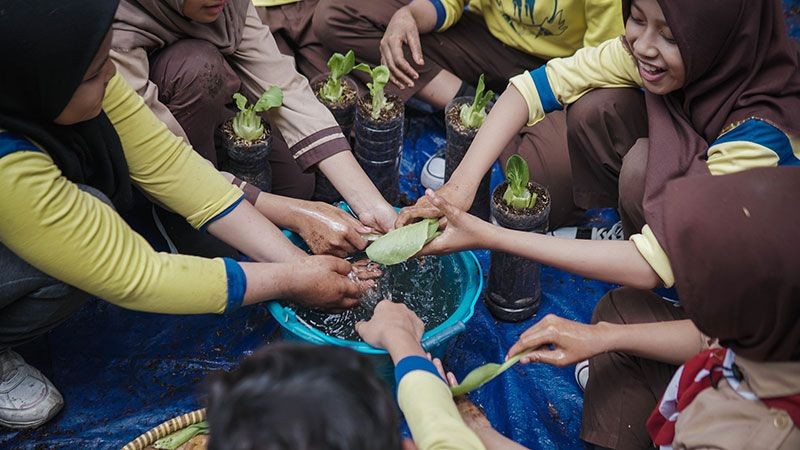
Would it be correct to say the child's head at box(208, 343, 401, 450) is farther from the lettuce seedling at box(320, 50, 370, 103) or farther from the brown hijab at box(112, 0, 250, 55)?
the lettuce seedling at box(320, 50, 370, 103)

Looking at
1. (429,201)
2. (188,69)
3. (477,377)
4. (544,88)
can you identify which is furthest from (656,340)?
(188,69)

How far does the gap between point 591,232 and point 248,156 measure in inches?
45.2

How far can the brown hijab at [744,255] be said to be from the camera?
128 centimetres

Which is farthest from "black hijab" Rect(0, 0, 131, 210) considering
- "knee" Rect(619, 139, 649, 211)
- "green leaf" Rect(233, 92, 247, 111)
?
"knee" Rect(619, 139, 649, 211)

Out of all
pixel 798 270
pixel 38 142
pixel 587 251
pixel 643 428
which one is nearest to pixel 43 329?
pixel 38 142

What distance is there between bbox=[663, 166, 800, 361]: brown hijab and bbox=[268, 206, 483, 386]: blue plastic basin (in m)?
0.66

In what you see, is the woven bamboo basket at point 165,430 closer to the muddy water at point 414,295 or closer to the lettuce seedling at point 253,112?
the muddy water at point 414,295

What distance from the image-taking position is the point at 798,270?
126 cm

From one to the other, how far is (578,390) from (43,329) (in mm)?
1411

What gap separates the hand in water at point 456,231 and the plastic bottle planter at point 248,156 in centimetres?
76

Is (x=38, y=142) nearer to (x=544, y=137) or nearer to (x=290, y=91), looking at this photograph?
(x=290, y=91)

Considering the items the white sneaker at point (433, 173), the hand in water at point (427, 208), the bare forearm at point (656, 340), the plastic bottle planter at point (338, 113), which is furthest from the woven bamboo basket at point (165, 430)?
the white sneaker at point (433, 173)

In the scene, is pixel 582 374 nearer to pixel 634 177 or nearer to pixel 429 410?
pixel 634 177

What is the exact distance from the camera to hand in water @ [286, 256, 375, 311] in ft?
6.46
